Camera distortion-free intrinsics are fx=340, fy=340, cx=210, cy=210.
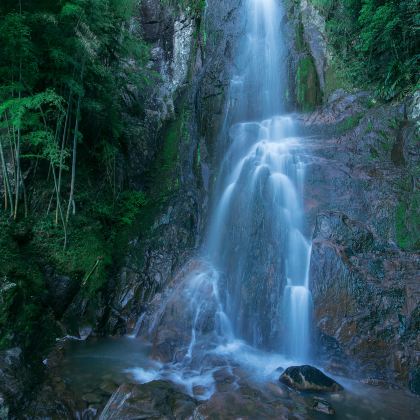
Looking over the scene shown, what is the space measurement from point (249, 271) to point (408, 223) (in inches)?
159

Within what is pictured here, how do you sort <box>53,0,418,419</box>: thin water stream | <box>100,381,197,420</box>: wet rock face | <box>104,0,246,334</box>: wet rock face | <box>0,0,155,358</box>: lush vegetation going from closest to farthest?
<box>100,381,197,420</box>: wet rock face → <box>53,0,418,419</box>: thin water stream → <box>0,0,155,358</box>: lush vegetation → <box>104,0,246,334</box>: wet rock face

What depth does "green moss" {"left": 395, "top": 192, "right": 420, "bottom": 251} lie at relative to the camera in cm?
798

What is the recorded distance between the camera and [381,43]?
10961mm

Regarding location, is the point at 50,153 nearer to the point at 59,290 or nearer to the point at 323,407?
the point at 59,290

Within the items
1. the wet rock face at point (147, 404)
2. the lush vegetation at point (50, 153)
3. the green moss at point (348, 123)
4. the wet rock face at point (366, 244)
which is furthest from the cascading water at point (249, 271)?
the lush vegetation at point (50, 153)

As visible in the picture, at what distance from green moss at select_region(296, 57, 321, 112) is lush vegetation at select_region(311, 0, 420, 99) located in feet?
3.66

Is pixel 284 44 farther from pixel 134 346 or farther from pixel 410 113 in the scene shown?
pixel 134 346

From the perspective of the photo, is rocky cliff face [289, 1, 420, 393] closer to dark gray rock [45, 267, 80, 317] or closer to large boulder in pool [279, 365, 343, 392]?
large boulder in pool [279, 365, 343, 392]

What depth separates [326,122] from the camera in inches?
462

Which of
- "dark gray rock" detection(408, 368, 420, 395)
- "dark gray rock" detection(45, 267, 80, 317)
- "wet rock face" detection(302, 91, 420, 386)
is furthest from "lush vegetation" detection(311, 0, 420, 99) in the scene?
"dark gray rock" detection(45, 267, 80, 317)

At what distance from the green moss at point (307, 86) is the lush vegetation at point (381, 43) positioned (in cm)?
111

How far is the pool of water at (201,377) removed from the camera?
5828 millimetres

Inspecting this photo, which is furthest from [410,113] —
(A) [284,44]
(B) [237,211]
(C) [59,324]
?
(C) [59,324]

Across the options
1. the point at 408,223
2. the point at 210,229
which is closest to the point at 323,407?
the point at 408,223
